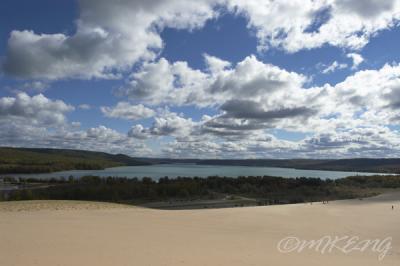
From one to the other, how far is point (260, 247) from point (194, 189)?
42.9 m

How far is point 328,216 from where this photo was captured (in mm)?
30594

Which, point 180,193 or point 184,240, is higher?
point 184,240

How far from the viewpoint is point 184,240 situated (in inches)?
684

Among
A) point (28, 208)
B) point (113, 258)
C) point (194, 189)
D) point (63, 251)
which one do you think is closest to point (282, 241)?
point (113, 258)

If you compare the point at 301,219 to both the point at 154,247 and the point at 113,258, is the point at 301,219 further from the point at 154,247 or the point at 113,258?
the point at 113,258

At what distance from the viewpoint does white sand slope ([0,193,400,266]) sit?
12.7 metres

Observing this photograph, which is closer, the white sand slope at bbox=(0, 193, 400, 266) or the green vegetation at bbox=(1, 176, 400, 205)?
the white sand slope at bbox=(0, 193, 400, 266)

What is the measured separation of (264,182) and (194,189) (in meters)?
18.8

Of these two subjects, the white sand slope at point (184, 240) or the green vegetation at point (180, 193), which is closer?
the white sand slope at point (184, 240)

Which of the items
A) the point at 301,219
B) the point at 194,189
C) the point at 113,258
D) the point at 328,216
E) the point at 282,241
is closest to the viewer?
the point at 113,258

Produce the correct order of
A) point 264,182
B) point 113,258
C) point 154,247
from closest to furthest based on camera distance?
point 113,258
point 154,247
point 264,182

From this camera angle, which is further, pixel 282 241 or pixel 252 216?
pixel 252 216

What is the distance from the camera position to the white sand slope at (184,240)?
41.5 feet

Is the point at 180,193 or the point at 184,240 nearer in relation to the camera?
the point at 184,240
